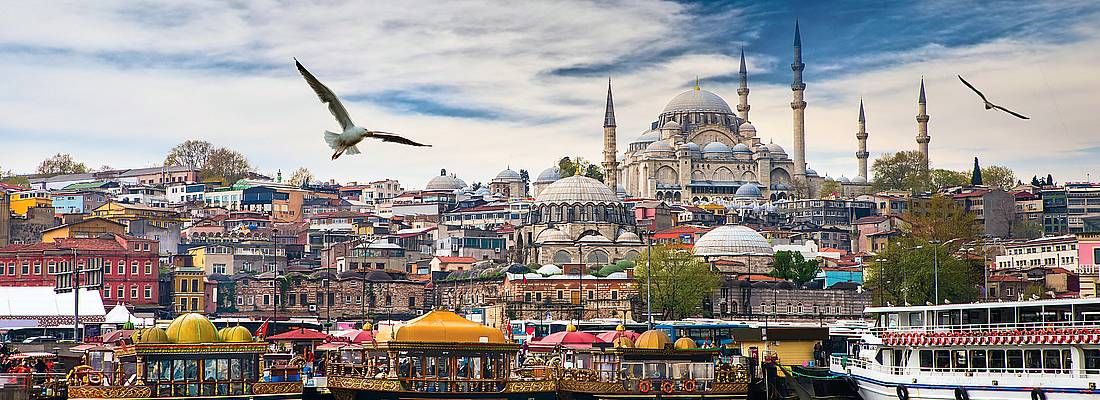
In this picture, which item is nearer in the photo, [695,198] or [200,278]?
[200,278]

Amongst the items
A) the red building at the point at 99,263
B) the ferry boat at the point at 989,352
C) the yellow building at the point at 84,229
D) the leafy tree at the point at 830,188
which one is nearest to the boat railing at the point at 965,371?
the ferry boat at the point at 989,352

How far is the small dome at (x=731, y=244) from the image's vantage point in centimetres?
7862

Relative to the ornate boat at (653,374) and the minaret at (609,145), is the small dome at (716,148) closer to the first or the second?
the minaret at (609,145)

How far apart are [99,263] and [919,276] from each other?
2855cm

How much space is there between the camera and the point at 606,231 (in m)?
81.1

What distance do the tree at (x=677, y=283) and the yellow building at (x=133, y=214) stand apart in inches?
1063

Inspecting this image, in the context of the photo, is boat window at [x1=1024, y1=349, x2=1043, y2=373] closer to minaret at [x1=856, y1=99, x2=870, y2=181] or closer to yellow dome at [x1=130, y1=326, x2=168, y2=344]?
yellow dome at [x1=130, y1=326, x2=168, y2=344]

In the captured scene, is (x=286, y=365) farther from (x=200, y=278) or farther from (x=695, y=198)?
(x=695, y=198)

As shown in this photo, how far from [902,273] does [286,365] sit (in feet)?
128

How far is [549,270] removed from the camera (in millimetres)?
72250

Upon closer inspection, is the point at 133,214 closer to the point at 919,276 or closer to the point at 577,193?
the point at 577,193

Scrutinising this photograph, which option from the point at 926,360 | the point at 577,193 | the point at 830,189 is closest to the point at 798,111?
the point at 830,189

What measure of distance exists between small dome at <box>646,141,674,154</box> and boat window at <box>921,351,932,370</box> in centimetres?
8527

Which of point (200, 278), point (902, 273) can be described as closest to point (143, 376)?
point (902, 273)
